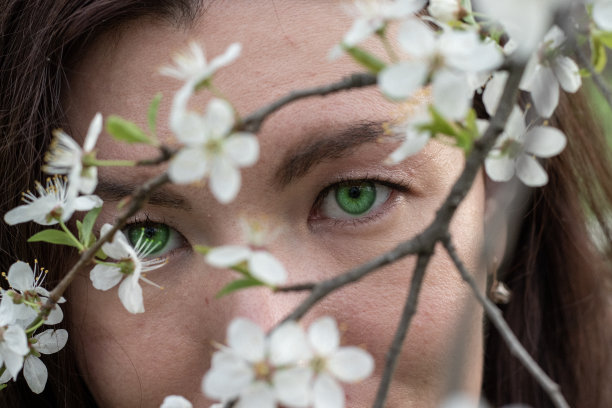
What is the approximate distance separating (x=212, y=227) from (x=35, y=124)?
14.8 inches

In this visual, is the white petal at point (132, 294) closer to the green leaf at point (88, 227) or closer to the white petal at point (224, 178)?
the green leaf at point (88, 227)

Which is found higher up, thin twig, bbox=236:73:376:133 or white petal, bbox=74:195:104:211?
thin twig, bbox=236:73:376:133

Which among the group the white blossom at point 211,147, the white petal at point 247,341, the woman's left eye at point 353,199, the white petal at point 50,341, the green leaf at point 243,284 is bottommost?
the white petal at point 50,341

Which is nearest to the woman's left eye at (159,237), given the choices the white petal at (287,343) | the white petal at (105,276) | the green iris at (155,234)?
the green iris at (155,234)

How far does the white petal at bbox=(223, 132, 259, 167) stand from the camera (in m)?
0.44

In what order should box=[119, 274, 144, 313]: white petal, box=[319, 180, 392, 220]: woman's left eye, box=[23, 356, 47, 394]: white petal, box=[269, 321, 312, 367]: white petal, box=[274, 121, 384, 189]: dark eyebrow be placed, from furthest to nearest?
box=[319, 180, 392, 220]: woman's left eye → box=[274, 121, 384, 189]: dark eyebrow → box=[23, 356, 47, 394]: white petal → box=[119, 274, 144, 313]: white petal → box=[269, 321, 312, 367]: white petal

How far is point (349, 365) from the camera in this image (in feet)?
1.53

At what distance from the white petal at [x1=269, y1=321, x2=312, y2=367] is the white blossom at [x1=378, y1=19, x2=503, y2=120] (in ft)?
0.49

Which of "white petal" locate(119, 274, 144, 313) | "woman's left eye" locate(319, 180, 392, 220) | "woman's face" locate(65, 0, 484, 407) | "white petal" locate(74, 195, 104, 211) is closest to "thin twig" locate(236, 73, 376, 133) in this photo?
"white petal" locate(74, 195, 104, 211)

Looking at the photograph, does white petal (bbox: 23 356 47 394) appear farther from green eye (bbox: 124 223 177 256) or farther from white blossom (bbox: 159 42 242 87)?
white blossom (bbox: 159 42 242 87)

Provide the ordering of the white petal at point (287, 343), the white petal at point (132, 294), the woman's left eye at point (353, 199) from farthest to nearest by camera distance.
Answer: the woman's left eye at point (353, 199)
the white petal at point (132, 294)
the white petal at point (287, 343)

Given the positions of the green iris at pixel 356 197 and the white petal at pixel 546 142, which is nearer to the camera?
the white petal at pixel 546 142

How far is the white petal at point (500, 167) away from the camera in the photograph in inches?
→ 23.4

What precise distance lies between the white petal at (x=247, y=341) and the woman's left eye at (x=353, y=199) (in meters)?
0.68
